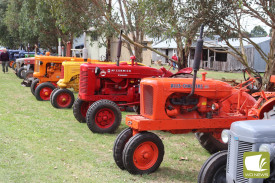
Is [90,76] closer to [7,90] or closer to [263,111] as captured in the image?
[263,111]

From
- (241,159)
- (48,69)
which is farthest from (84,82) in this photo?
(241,159)

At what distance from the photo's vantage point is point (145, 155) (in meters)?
5.20

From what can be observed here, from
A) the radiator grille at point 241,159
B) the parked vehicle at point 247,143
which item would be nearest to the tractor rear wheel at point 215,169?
the parked vehicle at point 247,143

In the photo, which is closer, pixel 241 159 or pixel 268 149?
pixel 268 149

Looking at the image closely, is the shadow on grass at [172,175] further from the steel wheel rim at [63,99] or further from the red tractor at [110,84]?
the steel wheel rim at [63,99]

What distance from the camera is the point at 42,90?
12484mm

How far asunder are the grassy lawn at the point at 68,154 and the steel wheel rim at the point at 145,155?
0.16 meters

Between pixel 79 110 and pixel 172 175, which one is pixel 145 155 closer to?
pixel 172 175

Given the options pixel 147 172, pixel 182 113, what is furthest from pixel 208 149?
pixel 147 172

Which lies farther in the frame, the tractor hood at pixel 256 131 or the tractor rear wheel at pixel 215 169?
the tractor rear wheel at pixel 215 169

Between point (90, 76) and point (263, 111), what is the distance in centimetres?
396

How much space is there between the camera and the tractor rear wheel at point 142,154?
5086mm

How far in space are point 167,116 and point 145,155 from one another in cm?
64

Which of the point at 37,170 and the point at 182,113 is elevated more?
the point at 182,113
